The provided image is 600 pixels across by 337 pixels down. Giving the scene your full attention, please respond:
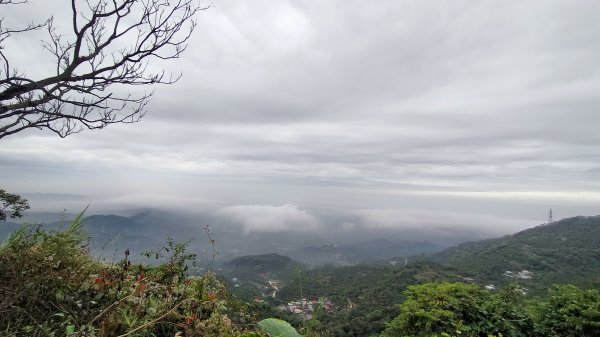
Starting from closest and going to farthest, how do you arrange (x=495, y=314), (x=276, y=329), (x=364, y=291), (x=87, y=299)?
(x=276, y=329) < (x=87, y=299) < (x=495, y=314) < (x=364, y=291)

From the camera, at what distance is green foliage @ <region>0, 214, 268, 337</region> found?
271 centimetres

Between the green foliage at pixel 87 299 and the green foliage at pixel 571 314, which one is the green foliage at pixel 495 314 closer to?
the green foliage at pixel 571 314

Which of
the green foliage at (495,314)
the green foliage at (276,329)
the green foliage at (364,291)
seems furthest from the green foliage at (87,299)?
the green foliage at (364,291)

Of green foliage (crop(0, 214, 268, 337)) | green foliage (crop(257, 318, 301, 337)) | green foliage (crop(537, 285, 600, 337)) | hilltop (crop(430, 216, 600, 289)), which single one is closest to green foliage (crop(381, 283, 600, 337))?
green foliage (crop(537, 285, 600, 337))

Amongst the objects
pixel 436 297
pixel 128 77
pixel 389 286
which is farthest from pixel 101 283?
pixel 389 286

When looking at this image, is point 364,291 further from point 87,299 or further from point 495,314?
point 87,299

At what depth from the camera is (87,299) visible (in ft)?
10.3

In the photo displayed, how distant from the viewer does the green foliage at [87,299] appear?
8.91ft

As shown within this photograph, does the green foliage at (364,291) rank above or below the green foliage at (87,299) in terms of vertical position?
below

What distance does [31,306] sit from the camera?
2924 millimetres

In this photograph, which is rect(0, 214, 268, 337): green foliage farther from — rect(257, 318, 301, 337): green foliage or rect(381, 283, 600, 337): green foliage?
rect(381, 283, 600, 337): green foliage

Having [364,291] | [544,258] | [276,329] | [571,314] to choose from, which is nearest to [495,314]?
[571,314]

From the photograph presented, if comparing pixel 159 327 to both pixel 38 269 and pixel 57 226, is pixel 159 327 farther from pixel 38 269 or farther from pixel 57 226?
pixel 57 226

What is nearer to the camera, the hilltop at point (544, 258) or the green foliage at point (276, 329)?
the green foliage at point (276, 329)
